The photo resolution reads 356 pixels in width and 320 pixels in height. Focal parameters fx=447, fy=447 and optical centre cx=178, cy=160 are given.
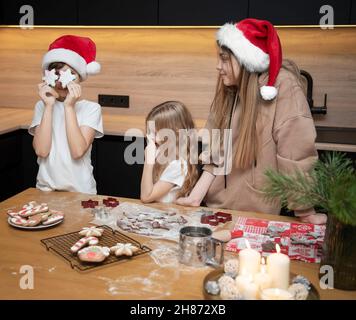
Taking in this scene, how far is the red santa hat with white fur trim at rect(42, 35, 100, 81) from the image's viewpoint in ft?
6.23

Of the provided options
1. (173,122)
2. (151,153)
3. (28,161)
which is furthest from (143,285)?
(28,161)

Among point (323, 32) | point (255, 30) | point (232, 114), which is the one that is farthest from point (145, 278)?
point (323, 32)

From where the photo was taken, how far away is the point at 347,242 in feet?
3.33

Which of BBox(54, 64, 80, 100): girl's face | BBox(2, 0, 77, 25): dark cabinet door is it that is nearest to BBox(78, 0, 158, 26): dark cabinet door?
BBox(2, 0, 77, 25): dark cabinet door

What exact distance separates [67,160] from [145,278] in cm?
97

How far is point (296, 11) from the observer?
8.30 ft

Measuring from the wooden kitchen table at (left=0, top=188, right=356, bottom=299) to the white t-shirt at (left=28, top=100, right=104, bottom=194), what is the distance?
1.90 feet

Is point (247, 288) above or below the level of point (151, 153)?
below

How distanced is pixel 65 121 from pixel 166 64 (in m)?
1.38

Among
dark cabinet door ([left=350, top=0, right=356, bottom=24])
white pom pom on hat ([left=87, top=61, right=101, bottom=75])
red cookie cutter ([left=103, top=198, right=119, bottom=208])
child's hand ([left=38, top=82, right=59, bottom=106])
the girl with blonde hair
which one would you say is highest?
dark cabinet door ([left=350, top=0, right=356, bottom=24])

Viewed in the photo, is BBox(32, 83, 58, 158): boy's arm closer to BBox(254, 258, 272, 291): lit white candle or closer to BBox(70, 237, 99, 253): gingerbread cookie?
BBox(70, 237, 99, 253): gingerbread cookie

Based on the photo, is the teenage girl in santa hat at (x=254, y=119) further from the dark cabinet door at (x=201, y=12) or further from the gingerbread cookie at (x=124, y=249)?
the dark cabinet door at (x=201, y=12)

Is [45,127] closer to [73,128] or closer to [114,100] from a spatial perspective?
[73,128]
